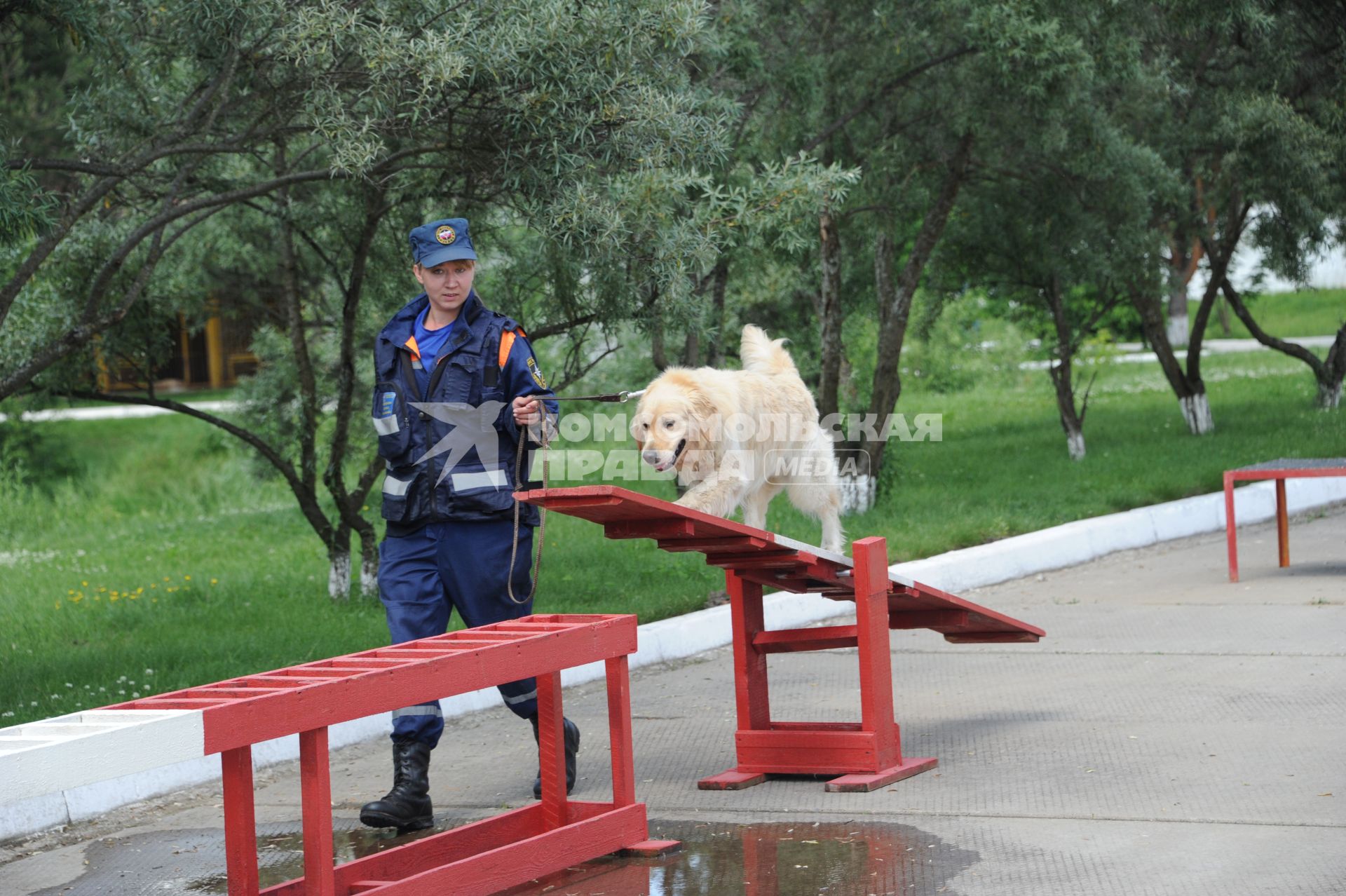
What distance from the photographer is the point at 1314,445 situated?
1555cm

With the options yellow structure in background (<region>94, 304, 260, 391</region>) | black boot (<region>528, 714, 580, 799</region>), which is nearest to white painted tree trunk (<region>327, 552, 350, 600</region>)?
black boot (<region>528, 714, 580, 799</region>)

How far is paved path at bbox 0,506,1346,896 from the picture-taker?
15.1 feet

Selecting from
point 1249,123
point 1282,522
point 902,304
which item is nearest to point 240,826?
point 1282,522

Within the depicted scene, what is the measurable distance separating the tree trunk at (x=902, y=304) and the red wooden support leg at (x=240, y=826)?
9845 millimetres

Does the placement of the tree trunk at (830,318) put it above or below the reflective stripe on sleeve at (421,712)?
above

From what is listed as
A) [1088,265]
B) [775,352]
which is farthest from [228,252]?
[1088,265]

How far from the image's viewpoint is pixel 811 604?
9836 millimetres

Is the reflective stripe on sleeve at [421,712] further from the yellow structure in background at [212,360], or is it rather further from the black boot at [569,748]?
the yellow structure in background at [212,360]

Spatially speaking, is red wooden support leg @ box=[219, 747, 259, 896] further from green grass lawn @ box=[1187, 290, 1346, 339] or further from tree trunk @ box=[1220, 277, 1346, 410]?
green grass lawn @ box=[1187, 290, 1346, 339]

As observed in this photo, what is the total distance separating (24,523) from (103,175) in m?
12.5

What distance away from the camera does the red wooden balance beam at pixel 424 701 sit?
3.91 metres

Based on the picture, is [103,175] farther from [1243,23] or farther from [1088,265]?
[1243,23]

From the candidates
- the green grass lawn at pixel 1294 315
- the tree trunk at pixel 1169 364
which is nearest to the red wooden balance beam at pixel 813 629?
the tree trunk at pixel 1169 364

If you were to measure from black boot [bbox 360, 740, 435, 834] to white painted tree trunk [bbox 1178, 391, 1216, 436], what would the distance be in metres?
14.7
